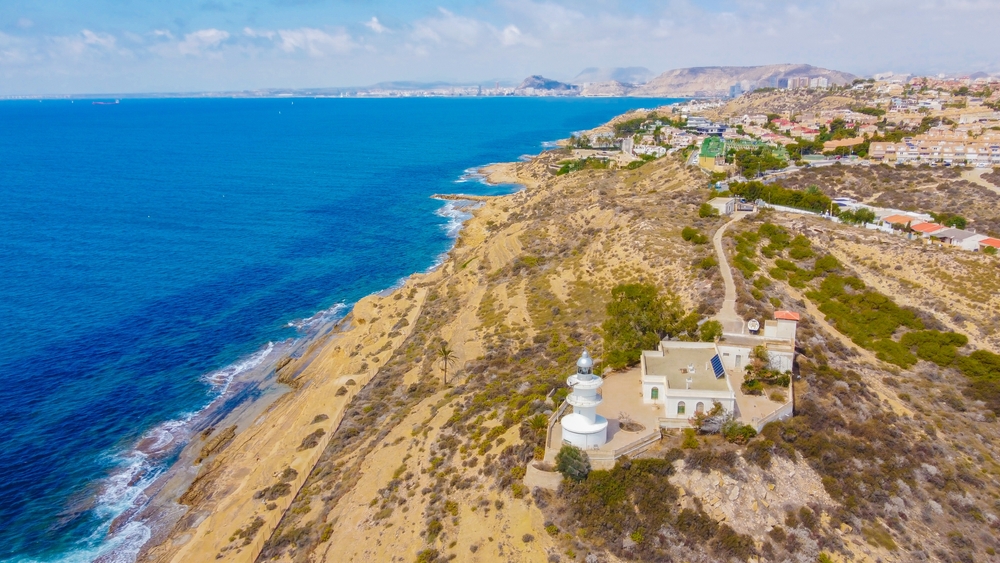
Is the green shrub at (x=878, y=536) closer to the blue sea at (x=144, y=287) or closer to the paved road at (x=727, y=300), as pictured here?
the paved road at (x=727, y=300)

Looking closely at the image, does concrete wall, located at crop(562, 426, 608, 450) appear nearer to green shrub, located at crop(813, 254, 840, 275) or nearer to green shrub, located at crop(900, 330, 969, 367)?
green shrub, located at crop(900, 330, 969, 367)

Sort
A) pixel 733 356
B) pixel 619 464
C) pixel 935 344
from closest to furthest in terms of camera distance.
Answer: pixel 619 464
pixel 733 356
pixel 935 344

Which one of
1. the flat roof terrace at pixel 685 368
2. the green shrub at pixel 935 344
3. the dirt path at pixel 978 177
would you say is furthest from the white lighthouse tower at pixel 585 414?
the dirt path at pixel 978 177

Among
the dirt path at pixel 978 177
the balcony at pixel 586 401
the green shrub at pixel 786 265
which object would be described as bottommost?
the green shrub at pixel 786 265

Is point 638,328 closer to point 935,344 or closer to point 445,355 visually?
point 445,355

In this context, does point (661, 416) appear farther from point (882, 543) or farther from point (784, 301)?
point (784, 301)

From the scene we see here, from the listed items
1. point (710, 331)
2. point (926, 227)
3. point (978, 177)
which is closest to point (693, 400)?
point (710, 331)

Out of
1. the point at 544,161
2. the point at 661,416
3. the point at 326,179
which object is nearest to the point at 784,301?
the point at 661,416
